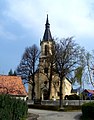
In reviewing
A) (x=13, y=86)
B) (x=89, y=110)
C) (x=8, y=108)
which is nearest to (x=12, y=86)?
(x=13, y=86)

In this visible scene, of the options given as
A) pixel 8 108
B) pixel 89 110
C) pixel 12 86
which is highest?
pixel 12 86

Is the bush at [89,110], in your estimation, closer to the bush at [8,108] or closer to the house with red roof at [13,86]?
the bush at [8,108]

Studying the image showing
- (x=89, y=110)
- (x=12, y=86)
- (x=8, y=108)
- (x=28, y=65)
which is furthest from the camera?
(x=28, y=65)

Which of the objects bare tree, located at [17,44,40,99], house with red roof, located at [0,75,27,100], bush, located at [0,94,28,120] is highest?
bare tree, located at [17,44,40,99]

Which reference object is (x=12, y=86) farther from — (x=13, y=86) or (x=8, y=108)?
(x=8, y=108)

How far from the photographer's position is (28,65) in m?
73.2

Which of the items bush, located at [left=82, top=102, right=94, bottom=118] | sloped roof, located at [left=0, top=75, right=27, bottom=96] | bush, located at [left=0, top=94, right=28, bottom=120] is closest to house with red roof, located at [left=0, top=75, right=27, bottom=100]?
sloped roof, located at [left=0, top=75, right=27, bottom=96]

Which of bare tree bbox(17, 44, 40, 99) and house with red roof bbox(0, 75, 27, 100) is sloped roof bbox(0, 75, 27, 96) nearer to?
house with red roof bbox(0, 75, 27, 100)

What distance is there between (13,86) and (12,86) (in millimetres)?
155

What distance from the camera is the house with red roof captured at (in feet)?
153

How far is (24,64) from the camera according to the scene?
72.8 m

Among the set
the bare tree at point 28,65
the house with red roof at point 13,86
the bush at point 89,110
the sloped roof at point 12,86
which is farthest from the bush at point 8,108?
the bare tree at point 28,65

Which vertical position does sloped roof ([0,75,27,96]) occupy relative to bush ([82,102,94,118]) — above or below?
above

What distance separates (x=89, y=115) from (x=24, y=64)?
42583mm
